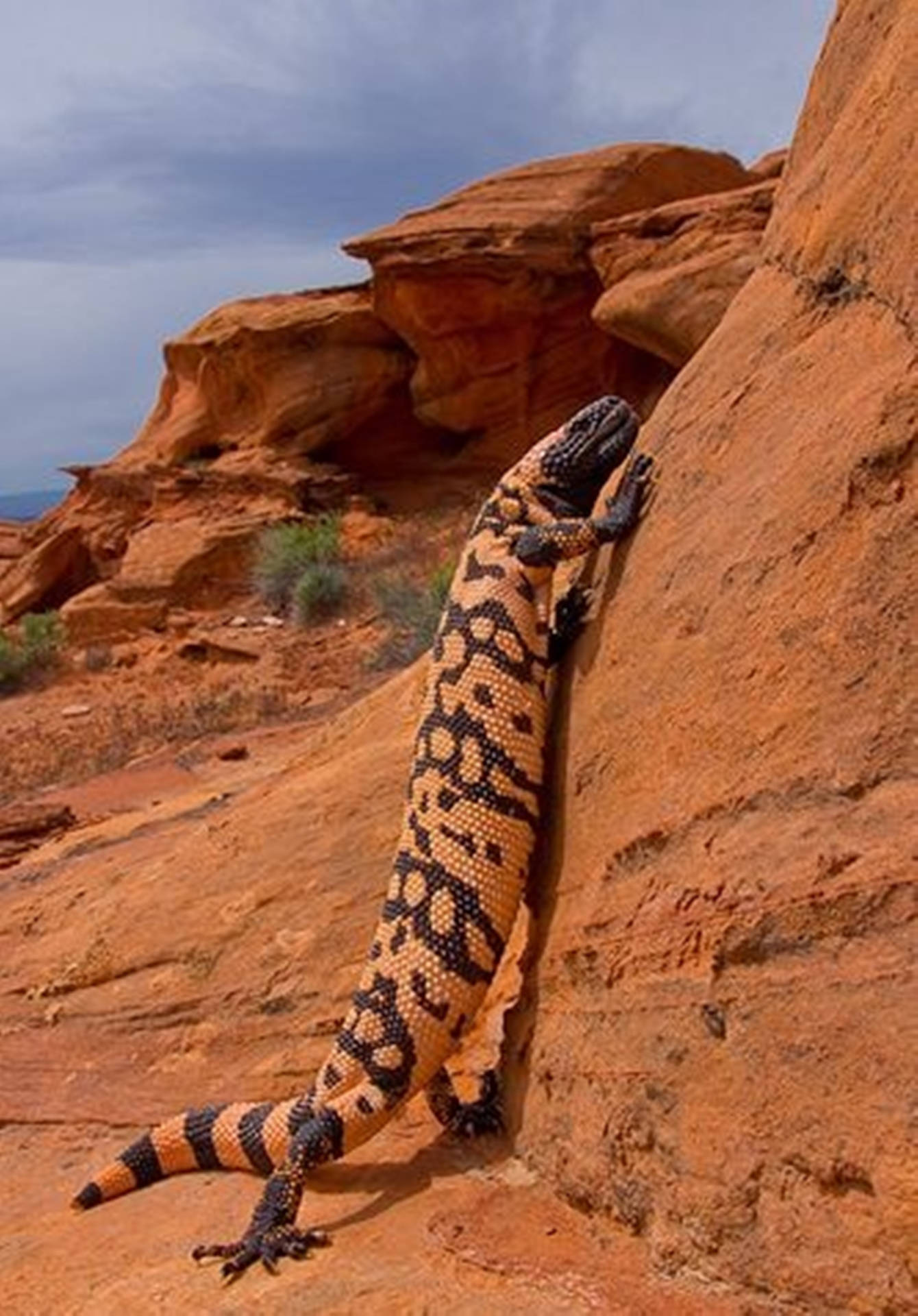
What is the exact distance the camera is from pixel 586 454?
4637 mm

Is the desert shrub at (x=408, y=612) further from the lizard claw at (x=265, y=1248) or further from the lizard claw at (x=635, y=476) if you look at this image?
the lizard claw at (x=265, y=1248)

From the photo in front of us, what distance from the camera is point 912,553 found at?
280cm

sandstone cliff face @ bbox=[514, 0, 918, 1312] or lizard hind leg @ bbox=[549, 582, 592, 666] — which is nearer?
sandstone cliff face @ bbox=[514, 0, 918, 1312]

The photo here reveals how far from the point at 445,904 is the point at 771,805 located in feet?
4.13

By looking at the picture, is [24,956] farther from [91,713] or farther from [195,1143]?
[91,713]

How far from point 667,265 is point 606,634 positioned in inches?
467

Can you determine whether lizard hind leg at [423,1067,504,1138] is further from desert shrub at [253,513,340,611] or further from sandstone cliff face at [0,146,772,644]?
desert shrub at [253,513,340,611]

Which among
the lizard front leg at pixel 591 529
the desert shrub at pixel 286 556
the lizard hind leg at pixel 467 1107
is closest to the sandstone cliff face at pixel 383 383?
the desert shrub at pixel 286 556

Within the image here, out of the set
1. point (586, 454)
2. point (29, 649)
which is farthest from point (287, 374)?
point (586, 454)

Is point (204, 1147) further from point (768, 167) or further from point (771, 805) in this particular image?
point (768, 167)

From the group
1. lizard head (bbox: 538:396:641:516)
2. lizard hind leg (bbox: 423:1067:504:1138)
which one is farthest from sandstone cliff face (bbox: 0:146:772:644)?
lizard hind leg (bbox: 423:1067:504:1138)

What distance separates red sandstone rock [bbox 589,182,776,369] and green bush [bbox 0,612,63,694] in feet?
29.0

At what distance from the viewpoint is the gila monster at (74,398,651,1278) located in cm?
394

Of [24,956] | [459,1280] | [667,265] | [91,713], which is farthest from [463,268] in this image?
[459,1280]
